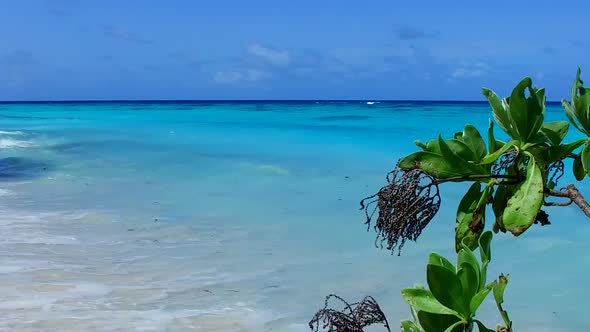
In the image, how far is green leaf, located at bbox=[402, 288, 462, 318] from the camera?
0.80 metres

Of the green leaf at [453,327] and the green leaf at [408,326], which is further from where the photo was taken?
the green leaf at [408,326]

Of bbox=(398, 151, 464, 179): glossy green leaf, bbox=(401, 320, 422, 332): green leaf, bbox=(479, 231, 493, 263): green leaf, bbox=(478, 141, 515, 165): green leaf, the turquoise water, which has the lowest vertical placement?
the turquoise water

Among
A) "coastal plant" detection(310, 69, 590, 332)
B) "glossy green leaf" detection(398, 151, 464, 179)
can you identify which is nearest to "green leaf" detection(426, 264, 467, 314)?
"coastal plant" detection(310, 69, 590, 332)

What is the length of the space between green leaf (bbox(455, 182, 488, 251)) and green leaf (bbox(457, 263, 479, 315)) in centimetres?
9

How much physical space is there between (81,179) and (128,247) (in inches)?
184

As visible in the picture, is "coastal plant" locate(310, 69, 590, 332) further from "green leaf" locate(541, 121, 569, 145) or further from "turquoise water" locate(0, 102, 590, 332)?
"turquoise water" locate(0, 102, 590, 332)

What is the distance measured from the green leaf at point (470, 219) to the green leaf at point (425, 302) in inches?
4.2

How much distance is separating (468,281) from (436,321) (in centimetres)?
7

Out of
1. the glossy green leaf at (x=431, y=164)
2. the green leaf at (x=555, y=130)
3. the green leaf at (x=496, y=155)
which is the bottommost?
the glossy green leaf at (x=431, y=164)

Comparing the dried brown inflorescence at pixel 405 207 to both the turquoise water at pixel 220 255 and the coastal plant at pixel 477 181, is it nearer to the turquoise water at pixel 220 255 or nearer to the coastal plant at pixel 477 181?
the coastal plant at pixel 477 181

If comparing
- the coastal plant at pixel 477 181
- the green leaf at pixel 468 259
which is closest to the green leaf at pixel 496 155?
the coastal plant at pixel 477 181

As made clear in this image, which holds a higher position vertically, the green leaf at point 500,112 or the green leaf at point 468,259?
the green leaf at point 500,112

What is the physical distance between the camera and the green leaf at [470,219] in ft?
2.90

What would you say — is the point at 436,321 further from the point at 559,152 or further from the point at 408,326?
the point at 559,152
